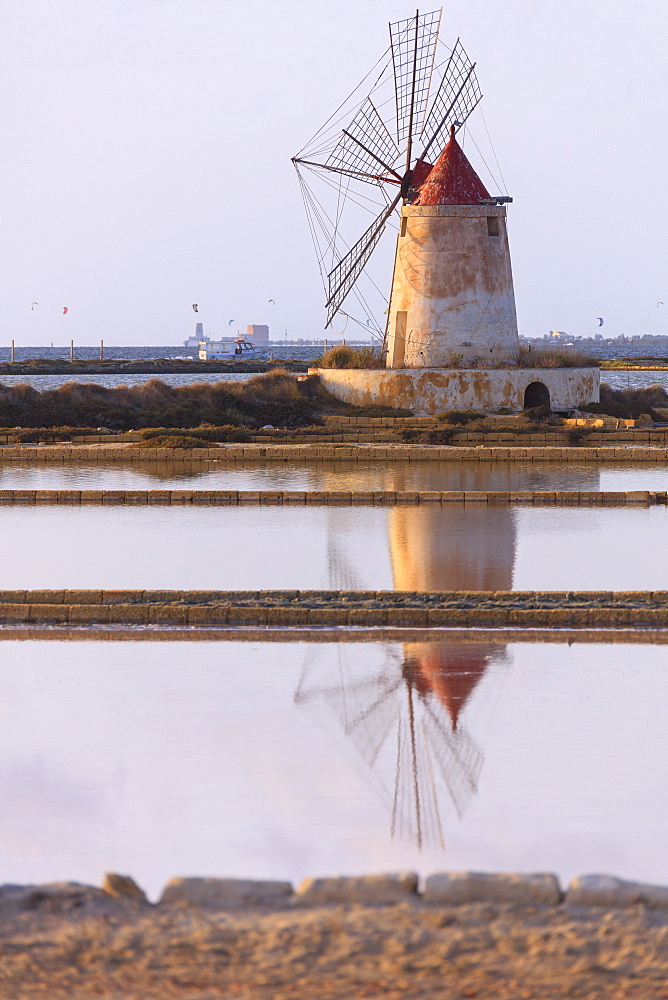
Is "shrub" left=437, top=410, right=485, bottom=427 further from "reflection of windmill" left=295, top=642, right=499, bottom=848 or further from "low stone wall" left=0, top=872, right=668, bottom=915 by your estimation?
"low stone wall" left=0, top=872, right=668, bottom=915

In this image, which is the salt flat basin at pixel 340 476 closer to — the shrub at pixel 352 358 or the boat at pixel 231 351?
the shrub at pixel 352 358

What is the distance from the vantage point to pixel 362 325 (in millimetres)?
17297

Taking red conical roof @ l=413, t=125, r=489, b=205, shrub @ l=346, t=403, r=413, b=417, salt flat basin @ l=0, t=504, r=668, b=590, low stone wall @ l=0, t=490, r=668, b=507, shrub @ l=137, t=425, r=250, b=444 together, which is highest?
red conical roof @ l=413, t=125, r=489, b=205

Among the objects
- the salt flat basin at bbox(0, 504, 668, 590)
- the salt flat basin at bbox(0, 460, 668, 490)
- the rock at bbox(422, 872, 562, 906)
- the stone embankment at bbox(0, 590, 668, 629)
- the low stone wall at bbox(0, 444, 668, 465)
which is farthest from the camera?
the low stone wall at bbox(0, 444, 668, 465)

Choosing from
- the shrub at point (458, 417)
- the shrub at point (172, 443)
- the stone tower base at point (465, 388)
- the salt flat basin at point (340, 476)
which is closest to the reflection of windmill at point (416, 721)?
the salt flat basin at point (340, 476)

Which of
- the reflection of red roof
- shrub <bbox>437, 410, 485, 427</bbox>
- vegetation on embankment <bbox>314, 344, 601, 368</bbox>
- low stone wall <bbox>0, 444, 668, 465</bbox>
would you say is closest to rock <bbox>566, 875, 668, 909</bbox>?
the reflection of red roof

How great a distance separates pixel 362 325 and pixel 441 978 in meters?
15.7

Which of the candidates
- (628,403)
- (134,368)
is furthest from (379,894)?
(134,368)

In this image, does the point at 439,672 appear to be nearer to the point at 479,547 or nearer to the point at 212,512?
the point at 479,547

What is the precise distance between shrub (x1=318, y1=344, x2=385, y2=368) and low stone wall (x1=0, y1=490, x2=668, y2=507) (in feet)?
28.2

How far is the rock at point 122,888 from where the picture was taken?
Answer: 2.14 m

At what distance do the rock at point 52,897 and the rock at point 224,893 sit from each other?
4.5 inches

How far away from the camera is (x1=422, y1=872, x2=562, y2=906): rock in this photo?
2.09m

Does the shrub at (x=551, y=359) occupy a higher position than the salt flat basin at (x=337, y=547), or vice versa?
the shrub at (x=551, y=359)
